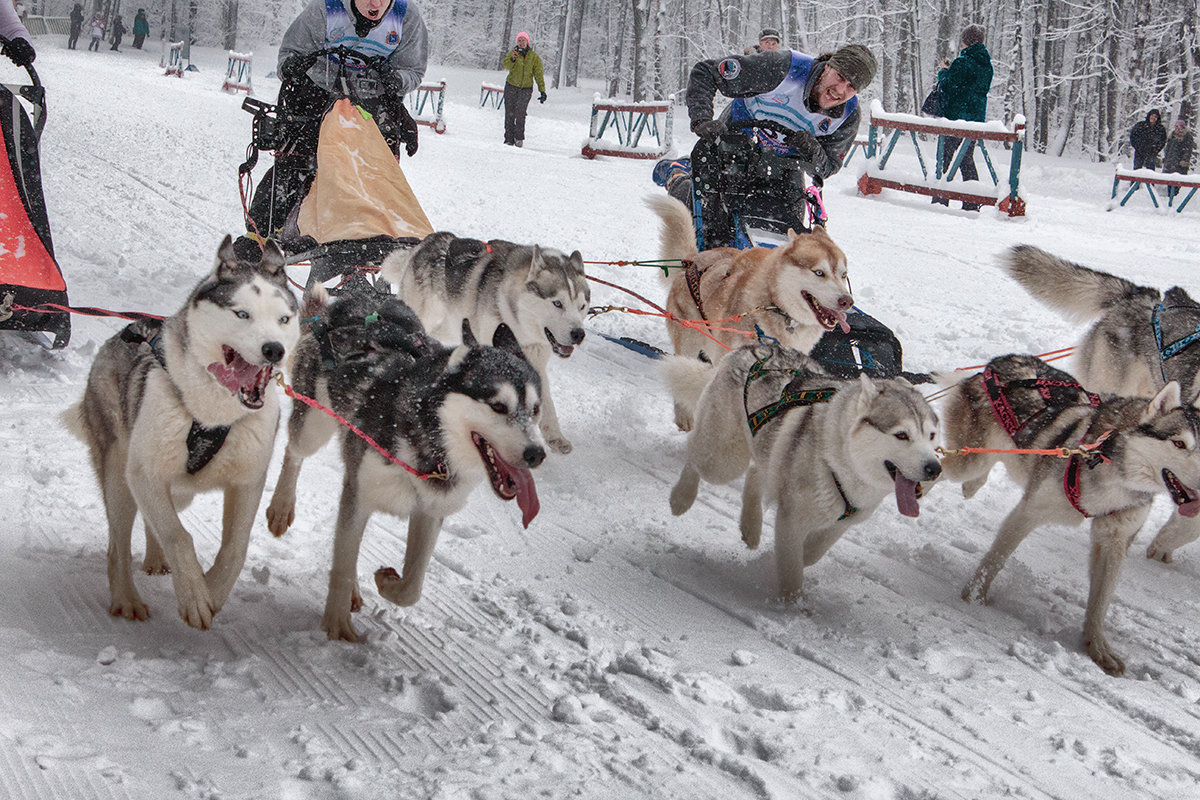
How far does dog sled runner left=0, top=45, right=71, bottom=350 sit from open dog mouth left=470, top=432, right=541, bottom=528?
199cm

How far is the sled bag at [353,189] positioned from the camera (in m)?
4.10

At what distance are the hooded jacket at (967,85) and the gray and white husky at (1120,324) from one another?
27.8ft

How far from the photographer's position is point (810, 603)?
2789mm

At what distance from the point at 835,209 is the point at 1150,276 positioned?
341 cm

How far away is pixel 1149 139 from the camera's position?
14.6m

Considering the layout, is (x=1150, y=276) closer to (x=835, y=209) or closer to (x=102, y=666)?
(x=835, y=209)

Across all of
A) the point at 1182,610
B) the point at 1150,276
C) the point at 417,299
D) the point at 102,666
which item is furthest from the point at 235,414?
the point at 1150,276

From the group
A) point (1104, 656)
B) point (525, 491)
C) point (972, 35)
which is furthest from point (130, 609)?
point (972, 35)

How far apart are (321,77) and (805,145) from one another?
2387 mm

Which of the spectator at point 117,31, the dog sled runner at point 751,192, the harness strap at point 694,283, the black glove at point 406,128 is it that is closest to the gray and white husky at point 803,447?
the harness strap at point 694,283

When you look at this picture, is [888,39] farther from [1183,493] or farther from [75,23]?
[75,23]

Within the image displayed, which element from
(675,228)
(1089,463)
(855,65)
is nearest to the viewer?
(1089,463)

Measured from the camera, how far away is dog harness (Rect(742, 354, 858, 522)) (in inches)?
117

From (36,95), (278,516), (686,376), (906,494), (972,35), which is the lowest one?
(278,516)
